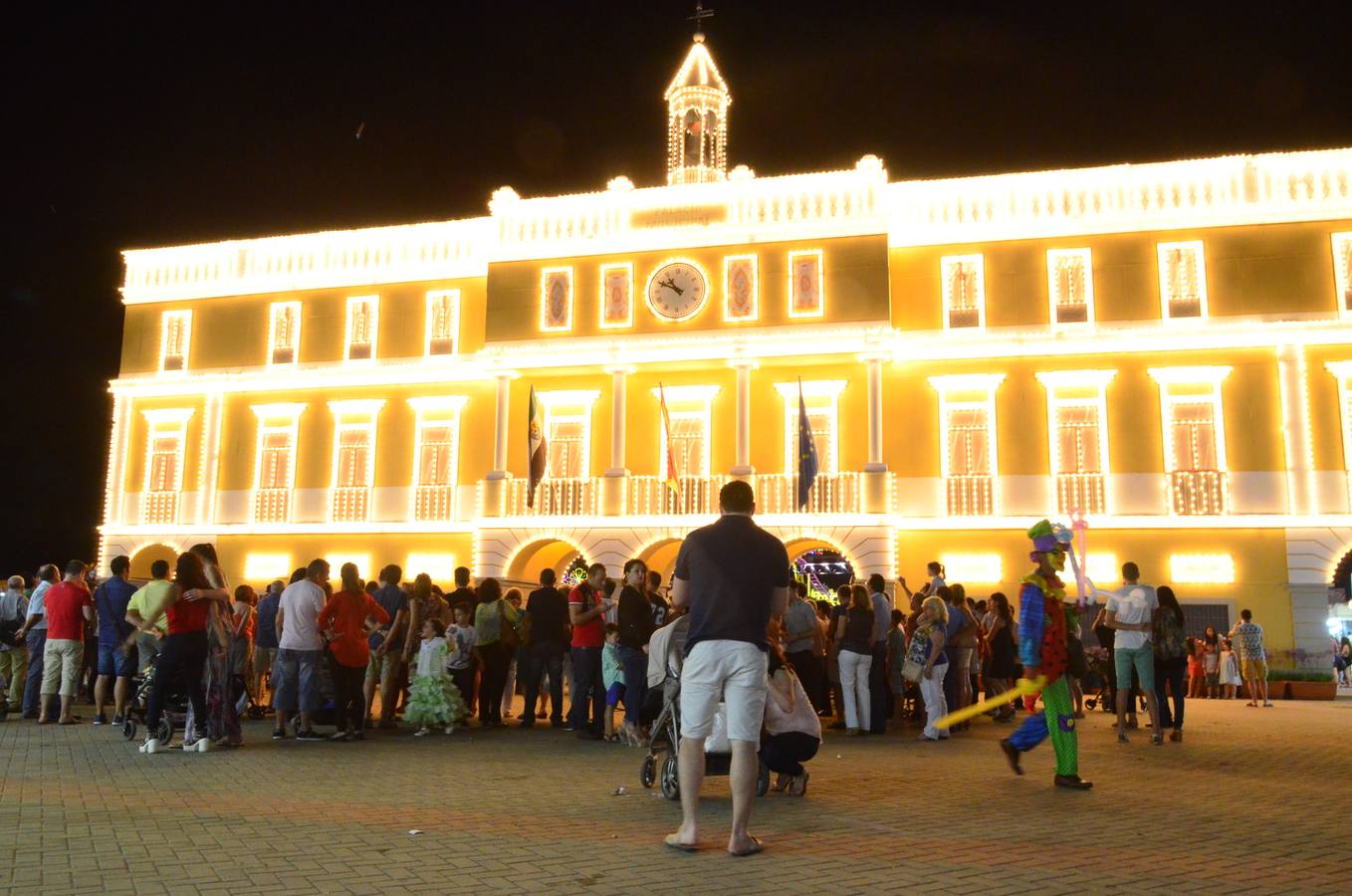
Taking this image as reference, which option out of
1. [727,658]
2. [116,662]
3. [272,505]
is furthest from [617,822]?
[272,505]

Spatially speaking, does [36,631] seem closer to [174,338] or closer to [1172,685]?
[1172,685]

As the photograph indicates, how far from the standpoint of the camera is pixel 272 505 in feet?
88.1

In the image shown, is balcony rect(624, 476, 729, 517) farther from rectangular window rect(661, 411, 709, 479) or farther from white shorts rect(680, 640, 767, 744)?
white shorts rect(680, 640, 767, 744)

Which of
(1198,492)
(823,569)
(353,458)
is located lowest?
(823,569)

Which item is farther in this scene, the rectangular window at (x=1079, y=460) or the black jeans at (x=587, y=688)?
the rectangular window at (x=1079, y=460)

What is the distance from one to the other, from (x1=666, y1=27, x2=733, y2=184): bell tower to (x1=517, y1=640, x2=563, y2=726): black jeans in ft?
50.6

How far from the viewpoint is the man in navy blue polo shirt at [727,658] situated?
5844mm

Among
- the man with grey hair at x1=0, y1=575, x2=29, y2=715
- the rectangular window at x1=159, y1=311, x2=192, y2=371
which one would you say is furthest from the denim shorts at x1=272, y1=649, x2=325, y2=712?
the rectangular window at x1=159, y1=311, x2=192, y2=371

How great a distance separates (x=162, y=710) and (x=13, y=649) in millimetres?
5791

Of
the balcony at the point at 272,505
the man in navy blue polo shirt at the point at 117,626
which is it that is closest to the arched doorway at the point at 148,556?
the balcony at the point at 272,505

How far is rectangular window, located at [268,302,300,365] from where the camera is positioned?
27531mm

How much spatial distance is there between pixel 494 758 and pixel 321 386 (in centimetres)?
1866

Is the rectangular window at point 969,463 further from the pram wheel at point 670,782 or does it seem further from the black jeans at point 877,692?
the pram wheel at point 670,782

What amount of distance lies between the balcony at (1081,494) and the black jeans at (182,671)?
17.1 m
